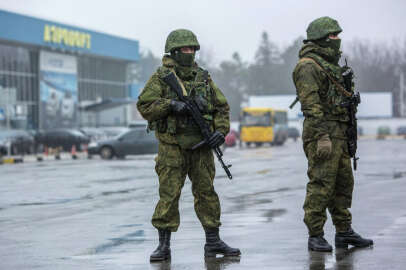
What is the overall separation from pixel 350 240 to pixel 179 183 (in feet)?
5.29

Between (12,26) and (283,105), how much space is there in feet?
108

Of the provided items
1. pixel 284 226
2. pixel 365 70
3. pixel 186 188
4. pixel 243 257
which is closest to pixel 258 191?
pixel 186 188

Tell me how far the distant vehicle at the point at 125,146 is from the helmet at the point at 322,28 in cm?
2716

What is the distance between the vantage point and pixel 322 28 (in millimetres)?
7348

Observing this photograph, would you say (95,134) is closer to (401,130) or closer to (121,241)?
(401,130)

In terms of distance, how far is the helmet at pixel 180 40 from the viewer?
23.4ft

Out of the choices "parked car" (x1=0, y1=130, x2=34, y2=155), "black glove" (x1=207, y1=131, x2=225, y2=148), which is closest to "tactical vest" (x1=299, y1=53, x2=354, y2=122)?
"black glove" (x1=207, y1=131, x2=225, y2=148)

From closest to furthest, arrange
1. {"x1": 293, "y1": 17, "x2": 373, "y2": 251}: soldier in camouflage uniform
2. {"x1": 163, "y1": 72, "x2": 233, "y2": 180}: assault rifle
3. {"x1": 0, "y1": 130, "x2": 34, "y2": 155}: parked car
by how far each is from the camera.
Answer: {"x1": 163, "y1": 72, "x2": 233, "y2": 180}: assault rifle → {"x1": 293, "y1": 17, "x2": 373, "y2": 251}: soldier in camouflage uniform → {"x1": 0, "y1": 130, "x2": 34, "y2": 155}: parked car

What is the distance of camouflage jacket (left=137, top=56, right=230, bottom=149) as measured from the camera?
7.15 m

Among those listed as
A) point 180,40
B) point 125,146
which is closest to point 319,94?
point 180,40

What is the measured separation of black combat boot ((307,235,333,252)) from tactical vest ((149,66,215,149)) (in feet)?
4.24

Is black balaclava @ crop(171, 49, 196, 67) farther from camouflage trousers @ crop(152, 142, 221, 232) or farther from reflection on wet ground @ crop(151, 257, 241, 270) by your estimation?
reflection on wet ground @ crop(151, 257, 241, 270)

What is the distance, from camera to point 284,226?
944 cm

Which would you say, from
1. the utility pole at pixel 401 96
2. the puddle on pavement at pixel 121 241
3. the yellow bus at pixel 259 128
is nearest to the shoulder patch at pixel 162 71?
the puddle on pavement at pixel 121 241
